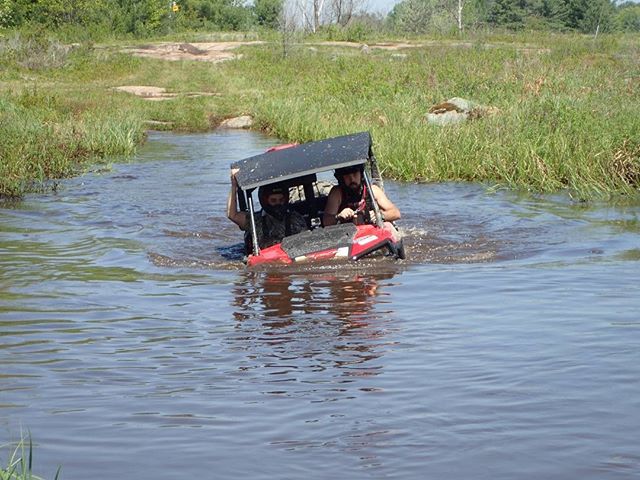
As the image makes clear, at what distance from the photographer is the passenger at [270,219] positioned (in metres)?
10.7

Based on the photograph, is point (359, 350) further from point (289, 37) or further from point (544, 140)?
point (289, 37)

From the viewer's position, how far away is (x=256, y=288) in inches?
382

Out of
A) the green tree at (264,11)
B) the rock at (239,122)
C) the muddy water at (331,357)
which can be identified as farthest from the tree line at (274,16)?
the muddy water at (331,357)

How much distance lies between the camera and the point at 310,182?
10.9 meters

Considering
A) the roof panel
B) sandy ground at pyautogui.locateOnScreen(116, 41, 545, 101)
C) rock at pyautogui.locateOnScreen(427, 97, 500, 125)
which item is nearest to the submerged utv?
the roof panel

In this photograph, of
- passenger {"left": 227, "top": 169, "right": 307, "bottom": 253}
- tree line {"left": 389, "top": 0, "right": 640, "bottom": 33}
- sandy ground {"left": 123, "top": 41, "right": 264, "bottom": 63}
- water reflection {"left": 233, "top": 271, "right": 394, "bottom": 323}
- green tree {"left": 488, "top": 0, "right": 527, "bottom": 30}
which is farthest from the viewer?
green tree {"left": 488, "top": 0, "right": 527, "bottom": 30}

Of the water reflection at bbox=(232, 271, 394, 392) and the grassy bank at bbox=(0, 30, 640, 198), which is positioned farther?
the grassy bank at bbox=(0, 30, 640, 198)

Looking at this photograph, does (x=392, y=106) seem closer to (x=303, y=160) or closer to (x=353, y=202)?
(x=353, y=202)

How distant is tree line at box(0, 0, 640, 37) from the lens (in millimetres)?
51438

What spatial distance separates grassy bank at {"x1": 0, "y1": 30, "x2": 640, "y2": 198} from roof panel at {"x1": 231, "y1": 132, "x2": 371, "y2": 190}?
506cm

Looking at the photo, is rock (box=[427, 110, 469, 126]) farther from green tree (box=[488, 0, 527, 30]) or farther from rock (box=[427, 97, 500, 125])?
green tree (box=[488, 0, 527, 30])

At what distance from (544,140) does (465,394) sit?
34.1ft

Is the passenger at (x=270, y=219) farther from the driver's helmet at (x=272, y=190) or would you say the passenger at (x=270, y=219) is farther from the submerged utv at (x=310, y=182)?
the submerged utv at (x=310, y=182)

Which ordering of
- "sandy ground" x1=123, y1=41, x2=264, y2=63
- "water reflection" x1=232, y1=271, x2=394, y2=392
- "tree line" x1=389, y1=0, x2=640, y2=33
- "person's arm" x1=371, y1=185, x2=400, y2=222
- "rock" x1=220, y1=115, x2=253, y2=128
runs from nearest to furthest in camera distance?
"water reflection" x1=232, y1=271, x2=394, y2=392 → "person's arm" x1=371, y1=185, x2=400, y2=222 → "rock" x1=220, y1=115, x2=253, y2=128 → "sandy ground" x1=123, y1=41, x2=264, y2=63 → "tree line" x1=389, y1=0, x2=640, y2=33
